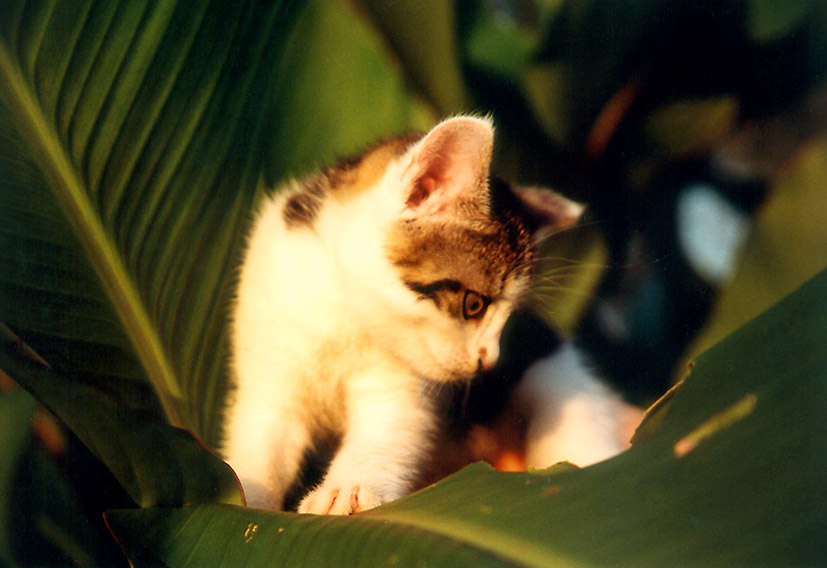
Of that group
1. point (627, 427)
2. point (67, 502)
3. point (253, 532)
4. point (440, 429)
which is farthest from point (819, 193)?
point (67, 502)

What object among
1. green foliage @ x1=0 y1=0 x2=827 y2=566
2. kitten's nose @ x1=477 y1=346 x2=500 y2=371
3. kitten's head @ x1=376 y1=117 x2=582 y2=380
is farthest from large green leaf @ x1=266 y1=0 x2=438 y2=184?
kitten's nose @ x1=477 y1=346 x2=500 y2=371

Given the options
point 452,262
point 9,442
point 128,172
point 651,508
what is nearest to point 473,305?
point 452,262

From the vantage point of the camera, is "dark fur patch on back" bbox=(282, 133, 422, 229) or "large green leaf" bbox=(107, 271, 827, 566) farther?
"dark fur patch on back" bbox=(282, 133, 422, 229)

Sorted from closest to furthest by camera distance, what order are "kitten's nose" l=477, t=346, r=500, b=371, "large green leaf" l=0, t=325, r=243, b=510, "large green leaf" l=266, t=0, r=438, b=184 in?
"large green leaf" l=0, t=325, r=243, b=510, "kitten's nose" l=477, t=346, r=500, b=371, "large green leaf" l=266, t=0, r=438, b=184

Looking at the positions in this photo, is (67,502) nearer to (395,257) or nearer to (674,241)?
(395,257)

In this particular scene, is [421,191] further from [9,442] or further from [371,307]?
[9,442]

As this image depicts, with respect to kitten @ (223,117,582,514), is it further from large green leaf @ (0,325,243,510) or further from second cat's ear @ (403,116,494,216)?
large green leaf @ (0,325,243,510)
